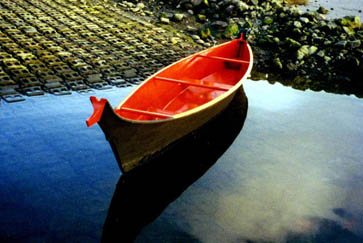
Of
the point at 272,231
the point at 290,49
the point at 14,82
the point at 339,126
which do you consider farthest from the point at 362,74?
the point at 14,82

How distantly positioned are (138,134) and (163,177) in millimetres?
1163

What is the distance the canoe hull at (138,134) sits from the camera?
6.67 meters

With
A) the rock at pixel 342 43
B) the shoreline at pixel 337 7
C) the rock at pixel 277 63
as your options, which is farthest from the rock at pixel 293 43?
the shoreline at pixel 337 7

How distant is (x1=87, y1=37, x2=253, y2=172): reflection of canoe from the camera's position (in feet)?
22.7

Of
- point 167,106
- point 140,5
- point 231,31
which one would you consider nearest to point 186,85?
point 167,106

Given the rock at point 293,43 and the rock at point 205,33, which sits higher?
the rock at point 293,43

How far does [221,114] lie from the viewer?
10.4 meters

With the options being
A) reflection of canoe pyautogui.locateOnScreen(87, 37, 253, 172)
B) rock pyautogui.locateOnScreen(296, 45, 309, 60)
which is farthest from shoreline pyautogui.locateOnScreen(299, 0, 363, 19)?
reflection of canoe pyautogui.locateOnScreen(87, 37, 253, 172)

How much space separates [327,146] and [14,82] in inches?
304

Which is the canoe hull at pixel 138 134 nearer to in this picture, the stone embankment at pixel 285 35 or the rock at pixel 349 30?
the stone embankment at pixel 285 35

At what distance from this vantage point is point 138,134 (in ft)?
23.9

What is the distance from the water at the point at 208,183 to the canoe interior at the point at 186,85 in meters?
1.11

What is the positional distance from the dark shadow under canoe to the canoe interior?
2.48 ft

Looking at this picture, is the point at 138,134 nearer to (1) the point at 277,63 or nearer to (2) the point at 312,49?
(1) the point at 277,63
